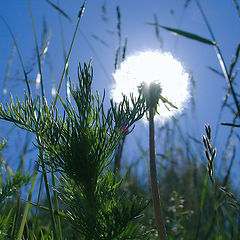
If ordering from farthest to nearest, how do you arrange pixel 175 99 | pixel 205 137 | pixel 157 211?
1. pixel 175 99
2. pixel 205 137
3. pixel 157 211

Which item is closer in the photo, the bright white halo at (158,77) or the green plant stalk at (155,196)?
the green plant stalk at (155,196)

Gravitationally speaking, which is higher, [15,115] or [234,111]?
[234,111]

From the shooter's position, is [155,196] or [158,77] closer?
[155,196]

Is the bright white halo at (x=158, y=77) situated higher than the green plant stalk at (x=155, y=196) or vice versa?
the bright white halo at (x=158, y=77)

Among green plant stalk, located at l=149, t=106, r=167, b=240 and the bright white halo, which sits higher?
the bright white halo

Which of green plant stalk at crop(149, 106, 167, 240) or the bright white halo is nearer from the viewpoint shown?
green plant stalk at crop(149, 106, 167, 240)

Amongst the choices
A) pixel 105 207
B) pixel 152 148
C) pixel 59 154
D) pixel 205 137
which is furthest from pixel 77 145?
pixel 205 137

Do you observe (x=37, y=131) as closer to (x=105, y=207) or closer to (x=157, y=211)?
(x=105, y=207)

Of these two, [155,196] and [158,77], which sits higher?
[158,77]
